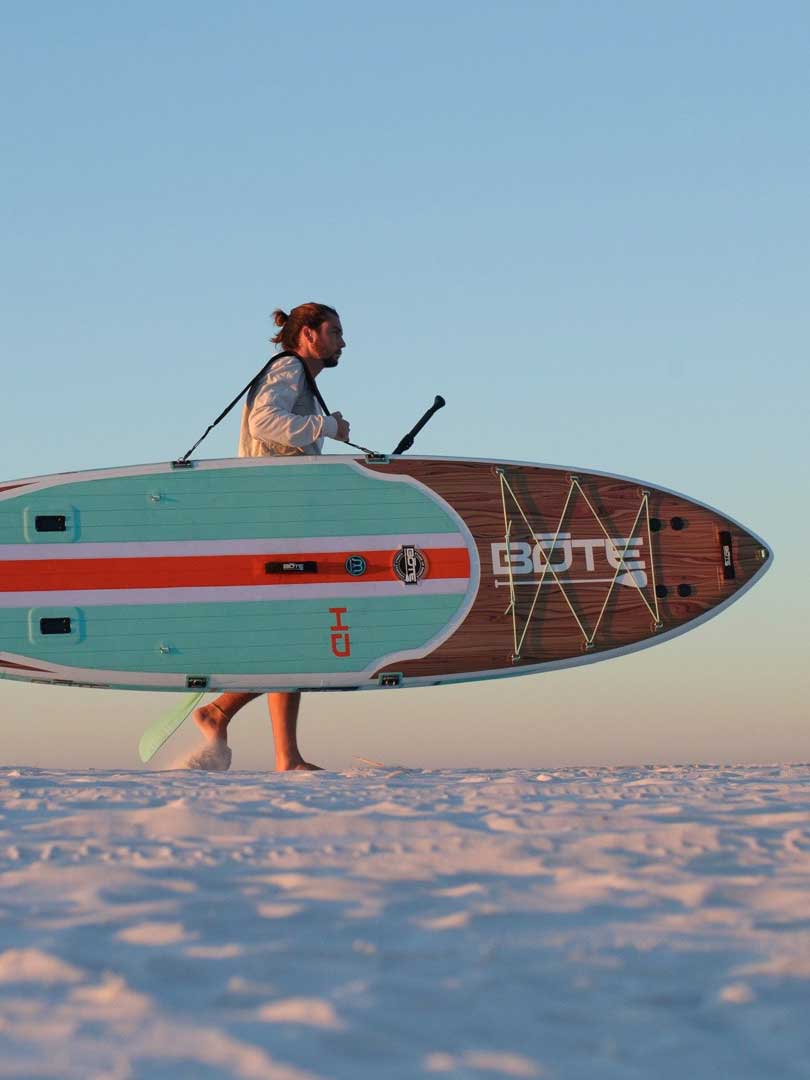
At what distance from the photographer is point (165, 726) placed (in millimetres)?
6117

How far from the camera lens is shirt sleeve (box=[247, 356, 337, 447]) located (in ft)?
18.9

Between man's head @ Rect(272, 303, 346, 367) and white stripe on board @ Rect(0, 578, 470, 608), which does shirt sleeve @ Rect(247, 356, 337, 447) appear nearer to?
man's head @ Rect(272, 303, 346, 367)

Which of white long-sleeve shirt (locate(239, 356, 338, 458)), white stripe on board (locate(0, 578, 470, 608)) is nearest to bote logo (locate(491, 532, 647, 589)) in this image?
white stripe on board (locate(0, 578, 470, 608))

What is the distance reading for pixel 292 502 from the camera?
20.2ft

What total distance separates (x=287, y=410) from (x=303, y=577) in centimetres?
83

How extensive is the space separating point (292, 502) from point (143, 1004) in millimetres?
4250

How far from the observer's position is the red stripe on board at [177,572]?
6.14 meters

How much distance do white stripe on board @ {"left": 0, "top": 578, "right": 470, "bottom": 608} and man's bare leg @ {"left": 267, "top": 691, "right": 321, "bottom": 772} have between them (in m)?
0.54

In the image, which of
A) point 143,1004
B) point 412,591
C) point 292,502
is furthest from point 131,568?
point 143,1004

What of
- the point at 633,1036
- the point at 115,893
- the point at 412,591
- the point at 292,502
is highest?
the point at 292,502

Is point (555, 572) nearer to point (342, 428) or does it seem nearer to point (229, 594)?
point (342, 428)

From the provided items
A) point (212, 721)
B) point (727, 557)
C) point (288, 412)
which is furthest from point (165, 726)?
point (727, 557)

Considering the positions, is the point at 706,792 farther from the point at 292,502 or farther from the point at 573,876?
the point at 292,502

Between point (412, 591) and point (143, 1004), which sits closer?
point (143, 1004)
